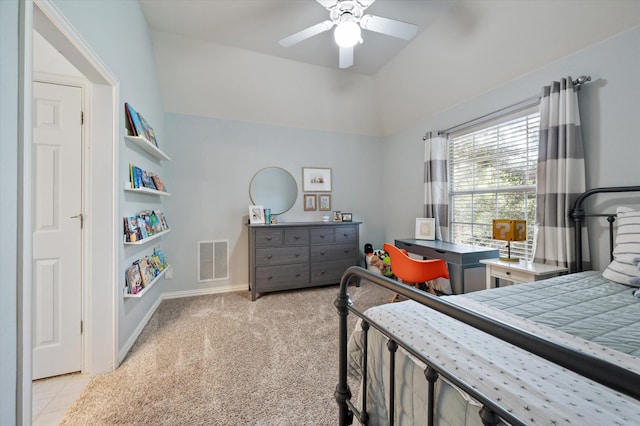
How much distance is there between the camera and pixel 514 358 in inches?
30.2

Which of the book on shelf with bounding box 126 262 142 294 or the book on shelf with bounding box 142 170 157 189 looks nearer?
the book on shelf with bounding box 126 262 142 294

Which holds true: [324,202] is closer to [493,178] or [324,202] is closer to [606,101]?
[493,178]

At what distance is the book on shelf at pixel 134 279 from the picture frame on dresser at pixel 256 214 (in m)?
1.42

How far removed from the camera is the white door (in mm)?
1670

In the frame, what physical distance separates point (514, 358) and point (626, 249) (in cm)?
156

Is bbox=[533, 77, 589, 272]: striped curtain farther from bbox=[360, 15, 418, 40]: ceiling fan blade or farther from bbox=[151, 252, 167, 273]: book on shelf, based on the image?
bbox=[151, 252, 167, 273]: book on shelf

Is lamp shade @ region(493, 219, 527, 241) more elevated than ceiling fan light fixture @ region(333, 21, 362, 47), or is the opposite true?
ceiling fan light fixture @ region(333, 21, 362, 47)

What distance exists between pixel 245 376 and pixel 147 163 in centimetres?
219

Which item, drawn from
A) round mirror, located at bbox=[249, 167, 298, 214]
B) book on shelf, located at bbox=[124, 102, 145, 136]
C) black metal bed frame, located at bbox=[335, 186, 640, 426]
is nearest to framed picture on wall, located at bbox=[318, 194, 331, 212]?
round mirror, located at bbox=[249, 167, 298, 214]

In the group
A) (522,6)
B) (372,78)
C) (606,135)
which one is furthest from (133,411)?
(372,78)

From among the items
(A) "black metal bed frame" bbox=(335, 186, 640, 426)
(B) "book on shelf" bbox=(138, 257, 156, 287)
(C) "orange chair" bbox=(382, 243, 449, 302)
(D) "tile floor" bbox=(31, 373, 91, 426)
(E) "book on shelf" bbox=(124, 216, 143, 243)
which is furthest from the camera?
(C) "orange chair" bbox=(382, 243, 449, 302)

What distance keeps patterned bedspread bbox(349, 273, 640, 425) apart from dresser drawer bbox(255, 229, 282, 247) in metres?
2.13

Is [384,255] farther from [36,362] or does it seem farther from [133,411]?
[36,362]

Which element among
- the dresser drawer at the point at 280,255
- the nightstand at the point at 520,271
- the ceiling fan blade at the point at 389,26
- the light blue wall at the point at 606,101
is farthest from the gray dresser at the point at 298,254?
the light blue wall at the point at 606,101
